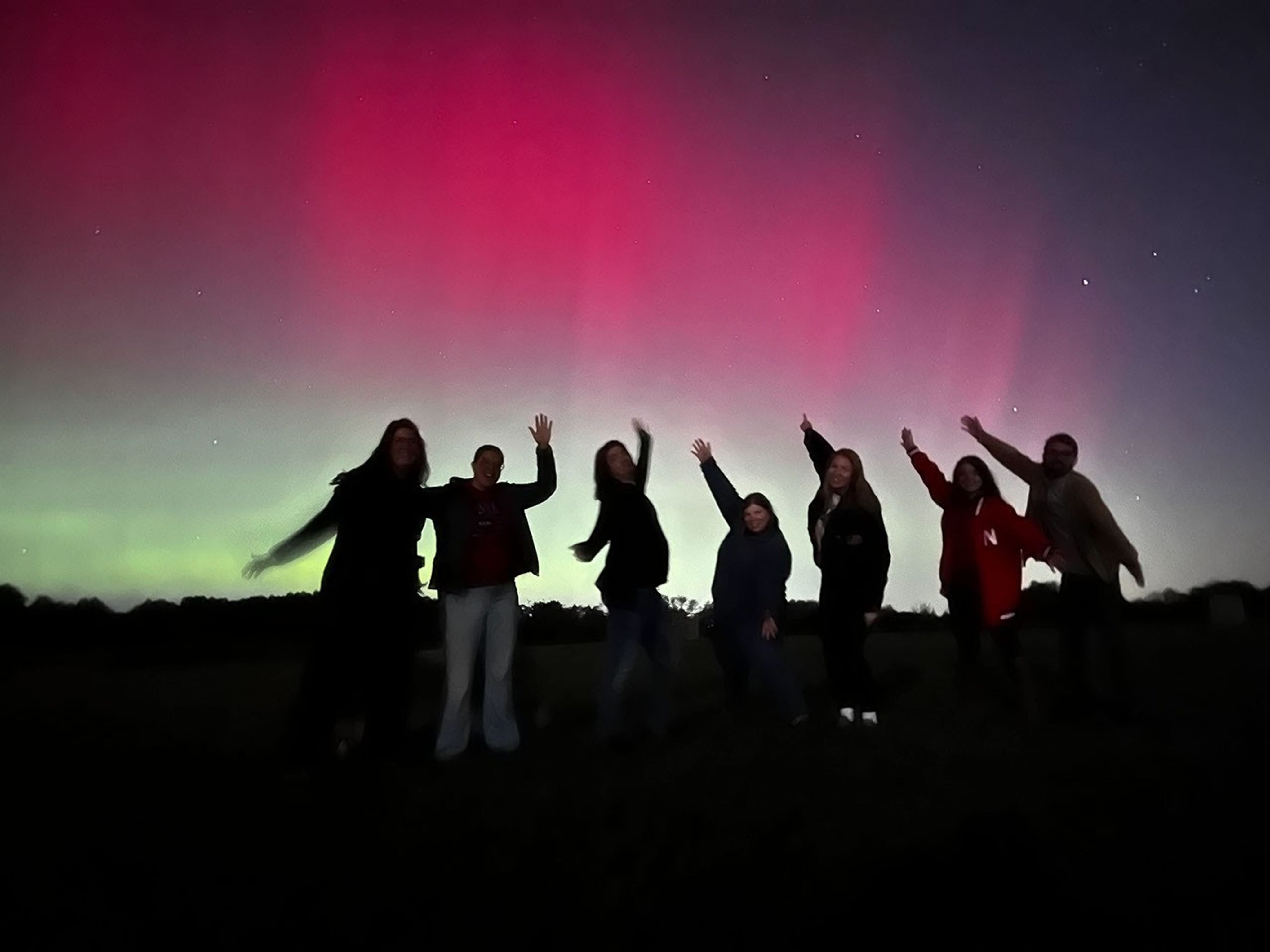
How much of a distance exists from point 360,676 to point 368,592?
58 cm

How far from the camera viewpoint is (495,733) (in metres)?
7.09

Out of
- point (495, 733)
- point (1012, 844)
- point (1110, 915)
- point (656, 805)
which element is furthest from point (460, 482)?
point (1110, 915)

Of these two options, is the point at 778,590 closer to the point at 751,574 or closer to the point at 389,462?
the point at 751,574

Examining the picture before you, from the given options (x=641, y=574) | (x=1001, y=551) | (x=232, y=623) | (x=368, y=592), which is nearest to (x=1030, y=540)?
(x=1001, y=551)

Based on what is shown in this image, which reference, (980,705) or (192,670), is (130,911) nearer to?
(980,705)

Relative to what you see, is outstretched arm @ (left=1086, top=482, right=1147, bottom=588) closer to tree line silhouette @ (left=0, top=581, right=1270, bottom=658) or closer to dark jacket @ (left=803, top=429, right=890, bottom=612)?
dark jacket @ (left=803, top=429, right=890, bottom=612)

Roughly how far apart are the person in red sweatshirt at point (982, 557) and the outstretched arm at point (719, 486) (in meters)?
1.67

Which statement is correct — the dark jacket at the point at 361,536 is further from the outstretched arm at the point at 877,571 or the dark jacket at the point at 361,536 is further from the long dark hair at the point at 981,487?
the long dark hair at the point at 981,487

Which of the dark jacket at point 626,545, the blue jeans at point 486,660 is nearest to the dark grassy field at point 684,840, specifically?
the blue jeans at point 486,660

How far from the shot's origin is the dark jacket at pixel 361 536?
670 centimetres

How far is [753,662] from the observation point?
7871 millimetres

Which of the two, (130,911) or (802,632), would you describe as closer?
(130,911)

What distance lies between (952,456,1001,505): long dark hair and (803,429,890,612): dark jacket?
2.51 feet

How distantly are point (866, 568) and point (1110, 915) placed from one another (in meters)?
4.35
